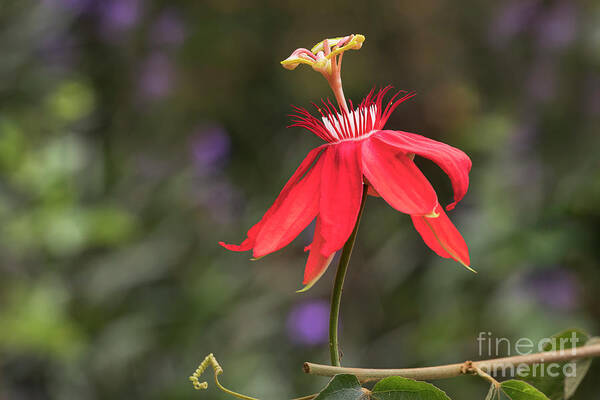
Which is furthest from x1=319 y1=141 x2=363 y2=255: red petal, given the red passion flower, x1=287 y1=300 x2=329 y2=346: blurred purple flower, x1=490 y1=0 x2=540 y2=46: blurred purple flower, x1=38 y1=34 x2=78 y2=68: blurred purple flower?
x1=38 y1=34 x2=78 y2=68: blurred purple flower

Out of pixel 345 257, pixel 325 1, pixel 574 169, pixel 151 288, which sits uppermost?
pixel 325 1

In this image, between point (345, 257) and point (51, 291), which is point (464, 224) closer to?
point (51, 291)

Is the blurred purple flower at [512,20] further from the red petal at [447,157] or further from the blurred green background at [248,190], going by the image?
the red petal at [447,157]

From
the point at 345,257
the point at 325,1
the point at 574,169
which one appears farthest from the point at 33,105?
the point at 345,257

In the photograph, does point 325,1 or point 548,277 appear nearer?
point 548,277

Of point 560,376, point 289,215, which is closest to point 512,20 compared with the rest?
point 560,376

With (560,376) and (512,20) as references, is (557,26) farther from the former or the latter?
(560,376)

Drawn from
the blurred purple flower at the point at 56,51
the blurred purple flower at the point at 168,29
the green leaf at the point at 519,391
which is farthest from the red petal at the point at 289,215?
the blurred purple flower at the point at 168,29
